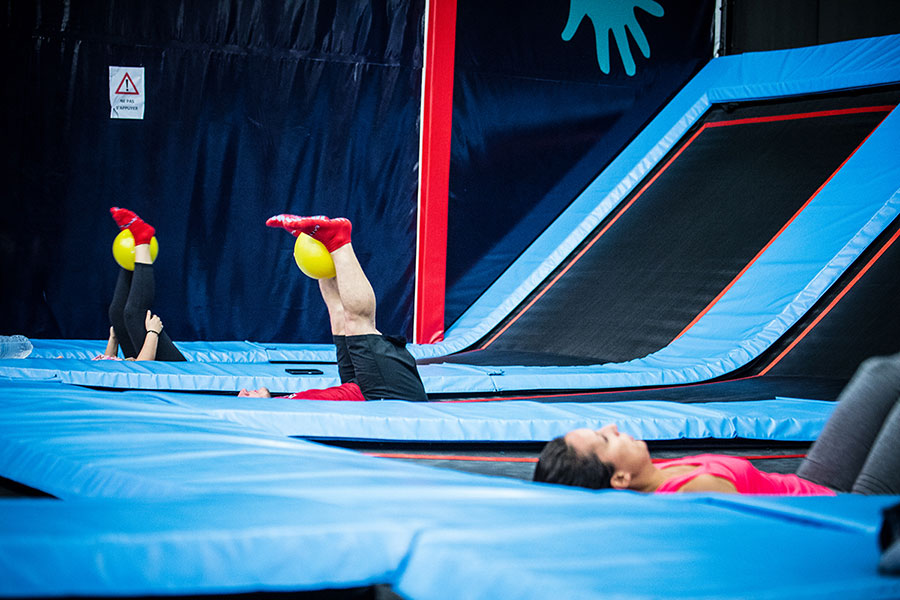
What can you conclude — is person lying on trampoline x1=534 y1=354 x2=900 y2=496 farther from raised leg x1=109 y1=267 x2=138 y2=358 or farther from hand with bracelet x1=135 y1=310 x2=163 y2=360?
raised leg x1=109 y1=267 x2=138 y2=358

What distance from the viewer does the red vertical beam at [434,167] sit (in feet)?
20.1

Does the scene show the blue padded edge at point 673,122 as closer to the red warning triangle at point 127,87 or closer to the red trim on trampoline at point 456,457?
the red warning triangle at point 127,87

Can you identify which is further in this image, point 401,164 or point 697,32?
point 697,32

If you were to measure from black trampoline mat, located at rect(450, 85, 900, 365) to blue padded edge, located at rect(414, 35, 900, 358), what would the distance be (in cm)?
9

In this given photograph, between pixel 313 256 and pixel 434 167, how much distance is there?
3012mm

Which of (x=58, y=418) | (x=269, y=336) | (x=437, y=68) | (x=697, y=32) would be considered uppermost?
(x=697, y=32)

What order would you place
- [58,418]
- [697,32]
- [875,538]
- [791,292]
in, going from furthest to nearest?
[697,32], [791,292], [58,418], [875,538]

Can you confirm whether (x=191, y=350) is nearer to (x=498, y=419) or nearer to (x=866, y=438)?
Result: (x=498, y=419)

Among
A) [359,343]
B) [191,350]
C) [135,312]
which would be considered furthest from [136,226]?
[359,343]

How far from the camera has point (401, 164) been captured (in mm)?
6141

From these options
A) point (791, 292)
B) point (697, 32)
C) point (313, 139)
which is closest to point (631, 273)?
point (791, 292)

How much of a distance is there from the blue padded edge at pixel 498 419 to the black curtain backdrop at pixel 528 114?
131 inches

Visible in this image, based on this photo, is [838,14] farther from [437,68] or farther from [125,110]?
[125,110]

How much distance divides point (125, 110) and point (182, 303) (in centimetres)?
116
